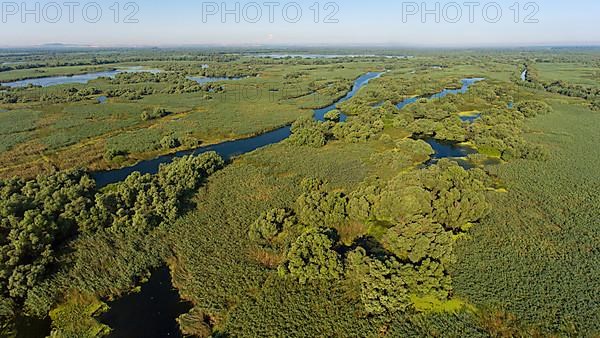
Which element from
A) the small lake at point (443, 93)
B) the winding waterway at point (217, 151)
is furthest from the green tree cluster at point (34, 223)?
the small lake at point (443, 93)

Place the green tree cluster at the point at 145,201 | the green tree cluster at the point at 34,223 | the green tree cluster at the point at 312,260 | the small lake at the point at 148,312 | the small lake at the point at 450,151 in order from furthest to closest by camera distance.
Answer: the small lake at the point at 450,151, the green tree cluster at the point at 145,201, the green tree cluster at the point at 312,260, the green tree cluster at the point at 34,223, the small lake at the point at 148,312

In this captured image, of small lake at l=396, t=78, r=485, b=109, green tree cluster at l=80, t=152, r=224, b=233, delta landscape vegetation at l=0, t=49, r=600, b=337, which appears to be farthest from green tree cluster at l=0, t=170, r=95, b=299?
small lake at l=396, t=78, r=485, b=109

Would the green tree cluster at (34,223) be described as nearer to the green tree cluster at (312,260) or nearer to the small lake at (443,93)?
the green tree cluster at (312,260)

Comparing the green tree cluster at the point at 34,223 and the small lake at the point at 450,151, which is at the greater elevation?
the small lake at the point at 450,151

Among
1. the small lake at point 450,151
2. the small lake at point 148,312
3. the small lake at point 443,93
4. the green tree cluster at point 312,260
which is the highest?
the small lake at point 443,93

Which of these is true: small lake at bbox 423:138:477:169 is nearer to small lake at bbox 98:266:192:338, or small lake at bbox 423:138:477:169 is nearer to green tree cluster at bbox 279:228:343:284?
green tree cluster at bbox 279:228:343:284

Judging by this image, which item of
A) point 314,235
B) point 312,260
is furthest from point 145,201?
point 312,260

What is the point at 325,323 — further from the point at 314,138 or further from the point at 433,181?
the point at 314,138

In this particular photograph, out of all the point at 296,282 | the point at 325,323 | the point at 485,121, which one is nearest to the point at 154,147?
the point at 296,282
